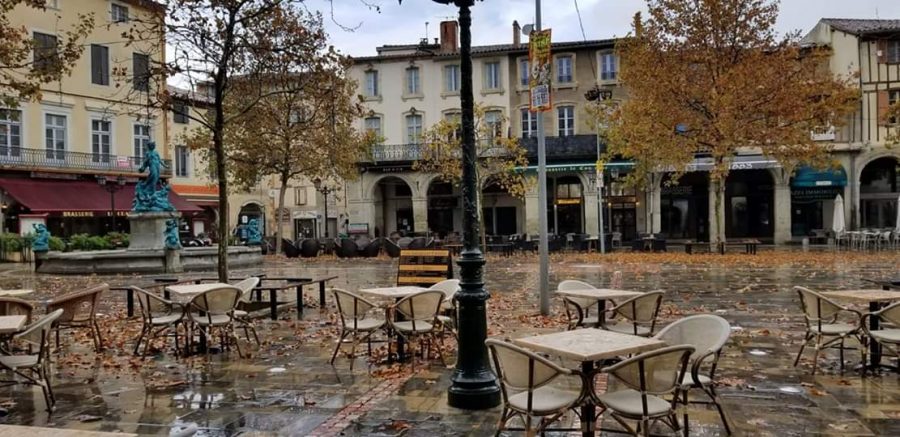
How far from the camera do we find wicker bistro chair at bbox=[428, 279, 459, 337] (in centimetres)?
716

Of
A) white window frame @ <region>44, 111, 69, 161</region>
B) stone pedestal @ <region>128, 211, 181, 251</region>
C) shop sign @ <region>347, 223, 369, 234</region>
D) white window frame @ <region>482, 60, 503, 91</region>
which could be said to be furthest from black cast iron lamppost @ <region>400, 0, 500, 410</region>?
white window frame @ <region>44, 111, 69, 161</region>

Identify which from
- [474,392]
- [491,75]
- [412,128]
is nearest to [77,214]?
[412,128]

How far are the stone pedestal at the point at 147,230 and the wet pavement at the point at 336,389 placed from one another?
32.4 feet

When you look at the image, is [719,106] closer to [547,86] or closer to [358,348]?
[547,86]

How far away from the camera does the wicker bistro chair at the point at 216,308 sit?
7.14 m

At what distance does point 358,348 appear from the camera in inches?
297

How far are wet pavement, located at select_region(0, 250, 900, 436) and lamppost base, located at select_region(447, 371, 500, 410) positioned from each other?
0.11 metres

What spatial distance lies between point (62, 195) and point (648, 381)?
105ft

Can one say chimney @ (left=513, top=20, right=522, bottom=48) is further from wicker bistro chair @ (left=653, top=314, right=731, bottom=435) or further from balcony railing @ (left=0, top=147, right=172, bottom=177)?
wicker bistro chair @ (left=653, top=314, right=731, bottom=435)

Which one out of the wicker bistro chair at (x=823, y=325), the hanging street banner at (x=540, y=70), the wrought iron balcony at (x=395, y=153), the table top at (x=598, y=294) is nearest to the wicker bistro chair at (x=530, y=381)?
the table top at (x=598, y=294)

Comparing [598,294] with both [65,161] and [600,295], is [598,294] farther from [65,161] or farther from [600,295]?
[65,161]

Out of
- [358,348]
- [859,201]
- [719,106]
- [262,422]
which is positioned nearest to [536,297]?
[358,348]

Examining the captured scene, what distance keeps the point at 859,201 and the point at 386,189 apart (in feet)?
78.8

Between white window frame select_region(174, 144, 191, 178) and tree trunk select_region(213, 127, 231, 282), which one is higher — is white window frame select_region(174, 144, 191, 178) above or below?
above
